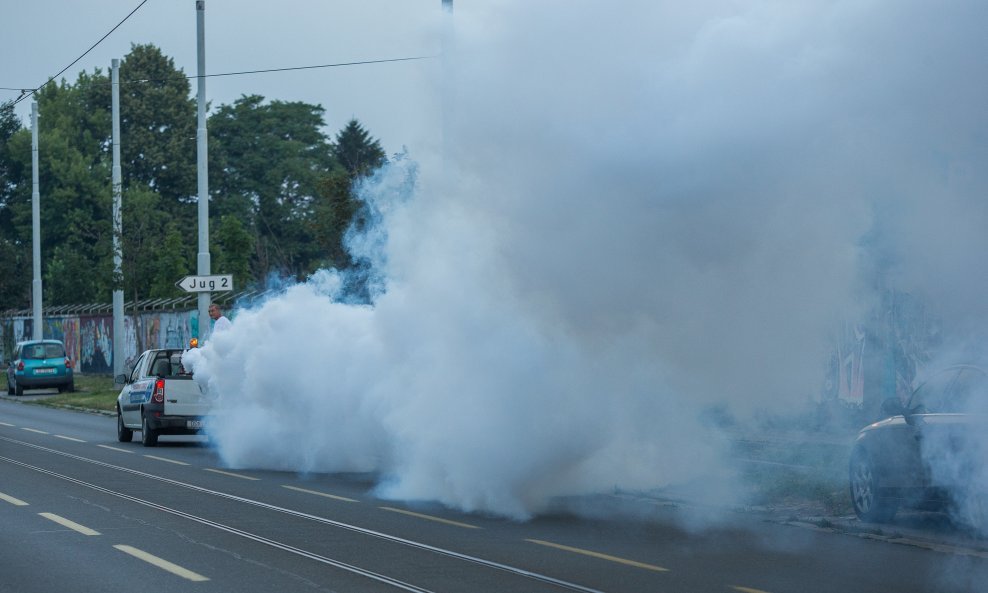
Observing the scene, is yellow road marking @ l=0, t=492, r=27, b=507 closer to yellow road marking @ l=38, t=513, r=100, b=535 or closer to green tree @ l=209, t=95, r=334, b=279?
yellow road marking @ l=38, t=513, r=100, b=535

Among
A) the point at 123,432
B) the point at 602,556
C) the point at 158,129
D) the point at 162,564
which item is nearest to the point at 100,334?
the point at 158,129

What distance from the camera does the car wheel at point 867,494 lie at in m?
12.5

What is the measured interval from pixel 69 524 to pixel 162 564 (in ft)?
8.91

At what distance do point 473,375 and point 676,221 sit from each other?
9.53 ft

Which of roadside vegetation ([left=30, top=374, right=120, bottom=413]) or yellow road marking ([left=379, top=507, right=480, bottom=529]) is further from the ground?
roadside vegetation ([left=30, top=374, right=120, bottom=413])

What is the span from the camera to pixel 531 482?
13750 millimetres

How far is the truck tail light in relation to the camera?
22.4 meters

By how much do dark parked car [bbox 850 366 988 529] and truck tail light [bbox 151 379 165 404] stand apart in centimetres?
1266

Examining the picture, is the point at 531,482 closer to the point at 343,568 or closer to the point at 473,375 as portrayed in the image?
the point at 473,375

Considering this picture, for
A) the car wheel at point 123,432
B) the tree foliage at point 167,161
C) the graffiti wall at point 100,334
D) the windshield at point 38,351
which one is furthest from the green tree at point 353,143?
the car wheel at point 123,432

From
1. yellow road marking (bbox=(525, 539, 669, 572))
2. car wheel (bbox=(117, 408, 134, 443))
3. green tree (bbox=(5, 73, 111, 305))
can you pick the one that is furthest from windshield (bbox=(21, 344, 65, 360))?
yellow road marking (bbox=(525, 539, 669, 572))

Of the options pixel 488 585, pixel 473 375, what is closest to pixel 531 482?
pixel 473 375

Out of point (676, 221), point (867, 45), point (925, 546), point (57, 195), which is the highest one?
point (57, 195)

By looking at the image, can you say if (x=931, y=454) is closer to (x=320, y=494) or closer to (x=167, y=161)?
(x=320, y=494)
